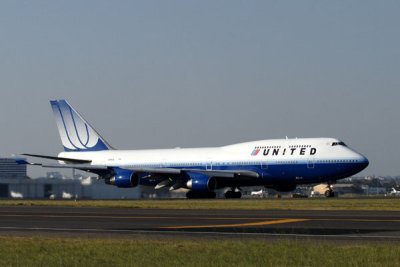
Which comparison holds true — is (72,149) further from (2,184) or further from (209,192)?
(209,192)

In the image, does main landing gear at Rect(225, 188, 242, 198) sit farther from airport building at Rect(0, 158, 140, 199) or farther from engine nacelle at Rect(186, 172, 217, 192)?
airport building at Rect(0, 158, 140, 199)

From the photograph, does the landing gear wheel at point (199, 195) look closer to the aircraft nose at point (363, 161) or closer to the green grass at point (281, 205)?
the aircraft nose at point (363, 161)

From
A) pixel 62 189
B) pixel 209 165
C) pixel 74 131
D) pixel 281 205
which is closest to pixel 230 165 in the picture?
pixel 209 165

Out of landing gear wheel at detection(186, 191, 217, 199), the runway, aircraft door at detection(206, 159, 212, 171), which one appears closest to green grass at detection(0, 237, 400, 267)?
the runway

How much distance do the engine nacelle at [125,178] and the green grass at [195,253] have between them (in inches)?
1966

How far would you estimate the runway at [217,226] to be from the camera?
2519 cm

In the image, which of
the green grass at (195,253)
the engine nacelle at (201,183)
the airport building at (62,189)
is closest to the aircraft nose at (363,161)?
the engine nacelle at (201,183)

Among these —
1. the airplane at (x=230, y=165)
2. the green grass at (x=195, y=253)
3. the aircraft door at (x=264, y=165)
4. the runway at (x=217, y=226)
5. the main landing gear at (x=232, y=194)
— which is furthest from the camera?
the main landing gear at (x=232, y=194)

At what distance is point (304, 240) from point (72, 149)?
6279 cm

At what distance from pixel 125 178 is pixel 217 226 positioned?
146 ft

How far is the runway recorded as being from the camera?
25188 mm

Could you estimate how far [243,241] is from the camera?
22484 mm

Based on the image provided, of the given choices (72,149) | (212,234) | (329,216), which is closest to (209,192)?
(72,149)

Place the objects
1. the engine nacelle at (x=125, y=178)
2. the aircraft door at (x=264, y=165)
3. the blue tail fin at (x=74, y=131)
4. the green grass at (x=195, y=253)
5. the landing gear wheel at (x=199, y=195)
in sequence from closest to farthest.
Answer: the green grass at (x=195, y=253) < the aircraft door at (x=264, y=165) < the landing gear wheel at (x=199, y=195) < the engine nacelle at (x=125, y=178) < the blue tail fin at (x=74, y=131)
